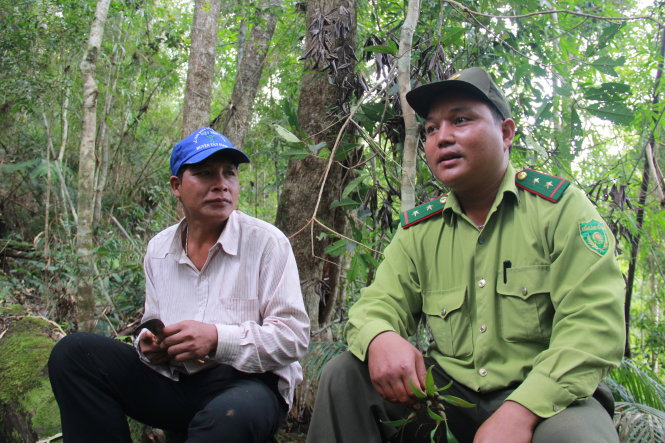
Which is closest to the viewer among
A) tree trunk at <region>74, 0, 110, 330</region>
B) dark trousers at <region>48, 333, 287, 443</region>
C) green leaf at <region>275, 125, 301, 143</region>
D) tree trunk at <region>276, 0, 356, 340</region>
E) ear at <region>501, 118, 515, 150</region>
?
ear at <region>501, 118, 515, 150</region>

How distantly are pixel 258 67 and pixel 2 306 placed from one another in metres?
3.93

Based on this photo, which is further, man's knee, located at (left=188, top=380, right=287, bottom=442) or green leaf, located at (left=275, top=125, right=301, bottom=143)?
green leaf, located at (left=275, top=125, right=301, bottom=143)

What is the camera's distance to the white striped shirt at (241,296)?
223 cm

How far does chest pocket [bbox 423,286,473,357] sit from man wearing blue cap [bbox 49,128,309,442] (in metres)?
0.58

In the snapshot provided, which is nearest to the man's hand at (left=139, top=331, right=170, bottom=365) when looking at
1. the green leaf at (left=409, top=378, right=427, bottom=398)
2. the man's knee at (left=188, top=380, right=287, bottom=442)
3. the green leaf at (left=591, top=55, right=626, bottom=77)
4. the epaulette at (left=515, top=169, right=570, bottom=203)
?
the man's knee at (left=188, top=380, right=287, bottom=442)

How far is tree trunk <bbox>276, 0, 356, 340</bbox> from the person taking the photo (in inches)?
143

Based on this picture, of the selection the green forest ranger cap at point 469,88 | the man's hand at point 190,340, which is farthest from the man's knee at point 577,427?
the man's hand at point 190,340

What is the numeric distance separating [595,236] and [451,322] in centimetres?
59

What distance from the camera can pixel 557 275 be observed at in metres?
1.82

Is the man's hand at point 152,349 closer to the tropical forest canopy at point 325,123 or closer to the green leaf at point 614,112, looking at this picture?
the tropical forest canopy at point 325,123

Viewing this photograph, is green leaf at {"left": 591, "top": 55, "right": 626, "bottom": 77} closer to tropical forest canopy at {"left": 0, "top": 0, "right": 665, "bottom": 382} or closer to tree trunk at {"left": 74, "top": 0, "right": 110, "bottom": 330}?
tropical forest canopy at {"left": 0, "top": 0, "right": 665, "bottom": 382}

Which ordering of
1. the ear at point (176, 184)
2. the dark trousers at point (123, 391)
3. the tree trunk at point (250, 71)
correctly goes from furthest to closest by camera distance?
1. the tree trunk at point (250, 71)
2. the ear at point (176, 184)
3. the dark trousers at point (123, 391)

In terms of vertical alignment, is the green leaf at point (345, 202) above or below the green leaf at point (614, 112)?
below

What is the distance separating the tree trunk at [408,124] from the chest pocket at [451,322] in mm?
926
